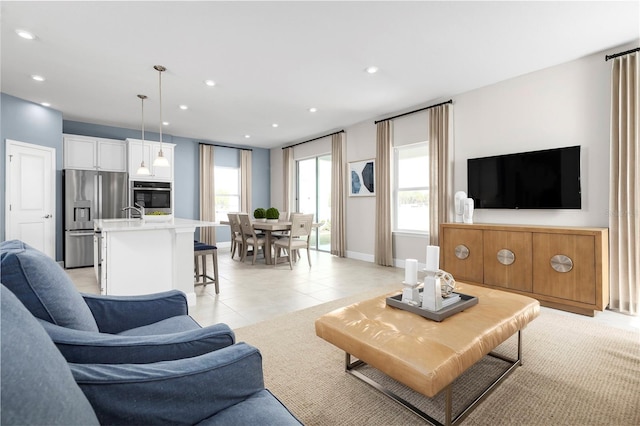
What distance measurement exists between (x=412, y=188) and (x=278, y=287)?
2.82 m

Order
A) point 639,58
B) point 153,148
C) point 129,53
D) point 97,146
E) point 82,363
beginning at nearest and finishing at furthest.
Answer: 1. point 82,363
2. point 639,58
3. point 129,53
4. point 97,146
5. point 153,148

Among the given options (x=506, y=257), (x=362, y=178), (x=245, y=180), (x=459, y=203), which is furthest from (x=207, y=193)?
(x=506, y=257)

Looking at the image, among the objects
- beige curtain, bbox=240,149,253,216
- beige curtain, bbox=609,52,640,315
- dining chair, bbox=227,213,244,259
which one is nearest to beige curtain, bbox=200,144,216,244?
beige curtain, bbox=240,149,253,216

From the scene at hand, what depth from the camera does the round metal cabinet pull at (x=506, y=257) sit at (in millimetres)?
3502

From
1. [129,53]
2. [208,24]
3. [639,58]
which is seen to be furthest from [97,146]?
[639,58]

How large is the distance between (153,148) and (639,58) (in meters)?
7.42

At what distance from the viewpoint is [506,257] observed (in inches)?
140

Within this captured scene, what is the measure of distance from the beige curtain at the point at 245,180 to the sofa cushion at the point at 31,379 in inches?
304

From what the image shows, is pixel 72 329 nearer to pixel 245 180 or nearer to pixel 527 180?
pixel 527 180

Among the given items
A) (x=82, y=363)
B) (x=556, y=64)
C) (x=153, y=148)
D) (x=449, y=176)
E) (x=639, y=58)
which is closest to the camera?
(x=82, y=363)

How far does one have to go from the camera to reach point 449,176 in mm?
4582

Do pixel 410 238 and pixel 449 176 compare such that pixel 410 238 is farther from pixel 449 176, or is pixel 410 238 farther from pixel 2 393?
pixel 2 393

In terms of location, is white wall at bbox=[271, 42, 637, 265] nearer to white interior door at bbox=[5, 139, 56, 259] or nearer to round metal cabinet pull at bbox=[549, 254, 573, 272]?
Result: round metal cabinet pull at bbox=[549, 254, 573, 272]

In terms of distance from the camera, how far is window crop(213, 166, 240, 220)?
7977 mm
